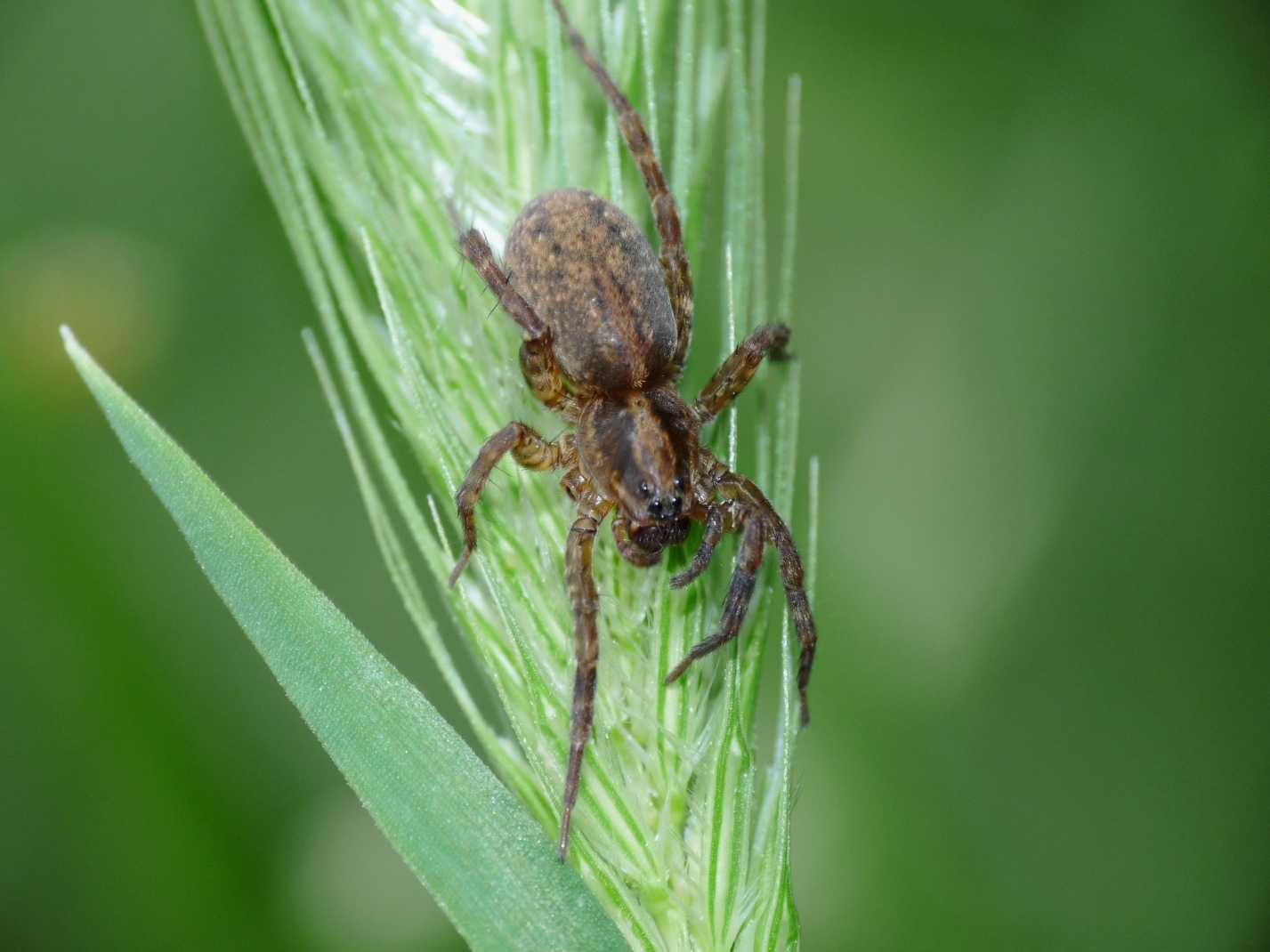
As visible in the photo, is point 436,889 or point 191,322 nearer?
point 436,889

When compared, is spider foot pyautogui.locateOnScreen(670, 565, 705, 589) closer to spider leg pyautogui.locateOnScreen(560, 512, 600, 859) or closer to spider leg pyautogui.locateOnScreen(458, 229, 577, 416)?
spider leg pyautogui.locateOnScreen(560, 512, 600, 859)

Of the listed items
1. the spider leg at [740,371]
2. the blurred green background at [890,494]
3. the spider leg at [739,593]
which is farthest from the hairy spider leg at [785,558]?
the blurred green background at [890,494]

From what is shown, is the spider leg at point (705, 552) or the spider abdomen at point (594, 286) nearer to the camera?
the spider leg at point (705, 552)

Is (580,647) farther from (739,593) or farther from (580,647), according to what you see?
(739,593)

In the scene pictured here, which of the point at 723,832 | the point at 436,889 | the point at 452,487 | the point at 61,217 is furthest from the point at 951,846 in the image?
the point at 61,217

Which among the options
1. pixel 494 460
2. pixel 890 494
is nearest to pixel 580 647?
pixel 494 460

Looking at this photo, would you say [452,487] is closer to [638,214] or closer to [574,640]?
[574,640]

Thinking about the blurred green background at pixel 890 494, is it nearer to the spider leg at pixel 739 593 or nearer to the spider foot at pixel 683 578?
the spider leg at pixel 739 593
